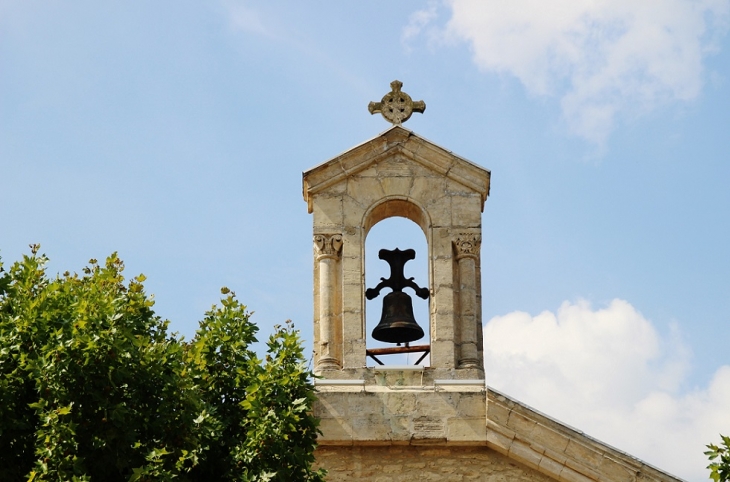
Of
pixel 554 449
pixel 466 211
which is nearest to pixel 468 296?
pixel 466 211

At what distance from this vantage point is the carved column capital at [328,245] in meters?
20.0

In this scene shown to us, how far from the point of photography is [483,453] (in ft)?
62.6

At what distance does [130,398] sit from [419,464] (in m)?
3.46

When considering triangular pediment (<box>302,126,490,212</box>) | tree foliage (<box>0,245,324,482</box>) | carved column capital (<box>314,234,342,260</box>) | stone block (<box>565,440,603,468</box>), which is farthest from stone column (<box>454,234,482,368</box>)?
tree foliage (<box>0,245,324,482</box>)

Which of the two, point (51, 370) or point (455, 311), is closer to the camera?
point (51, 370)

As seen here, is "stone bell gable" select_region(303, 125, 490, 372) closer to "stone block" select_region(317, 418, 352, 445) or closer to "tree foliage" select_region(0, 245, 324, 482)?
"stone block" select_region(317, 418, 352, 445)

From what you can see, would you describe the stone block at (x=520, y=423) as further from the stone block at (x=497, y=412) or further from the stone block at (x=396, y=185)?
the stone block at (x=396, y=185)

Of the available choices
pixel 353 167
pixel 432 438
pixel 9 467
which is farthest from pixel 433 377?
pixel 9 467

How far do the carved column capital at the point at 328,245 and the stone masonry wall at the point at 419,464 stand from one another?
7.08 ft

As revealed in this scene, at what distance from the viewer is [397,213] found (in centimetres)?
2047

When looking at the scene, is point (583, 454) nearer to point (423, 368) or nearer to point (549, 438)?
point (549, 438)

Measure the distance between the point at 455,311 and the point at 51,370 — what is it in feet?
16.5

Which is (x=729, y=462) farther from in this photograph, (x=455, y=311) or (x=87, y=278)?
(x=87, y=278)

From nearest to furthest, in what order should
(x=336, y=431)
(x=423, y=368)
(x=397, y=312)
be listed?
1. (x=336, y=431)
2. (x=423, y=368)
3. (x=397, y=312)
